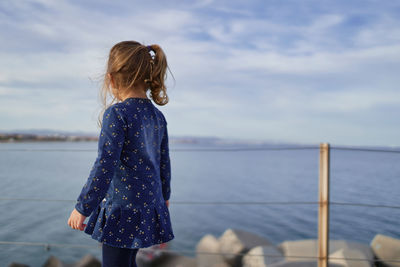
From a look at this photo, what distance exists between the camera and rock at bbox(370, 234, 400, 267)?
297cm

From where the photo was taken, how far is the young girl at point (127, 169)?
1013 millimetres

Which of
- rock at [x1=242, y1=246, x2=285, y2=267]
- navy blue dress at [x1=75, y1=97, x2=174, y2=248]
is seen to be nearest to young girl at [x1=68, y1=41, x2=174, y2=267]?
navy blue dress at [x1=75, y1=97, x2=174, y2=248]

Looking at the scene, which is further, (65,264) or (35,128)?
(35,128)

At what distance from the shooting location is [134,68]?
113 cm

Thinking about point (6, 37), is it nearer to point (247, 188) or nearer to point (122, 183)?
point (122, 183)

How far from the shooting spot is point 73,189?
11484mm

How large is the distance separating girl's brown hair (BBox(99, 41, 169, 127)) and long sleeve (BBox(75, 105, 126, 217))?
0.11 metres

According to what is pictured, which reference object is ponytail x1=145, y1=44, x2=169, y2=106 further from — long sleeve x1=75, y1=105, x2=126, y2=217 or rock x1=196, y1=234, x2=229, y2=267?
rock x1=196, y1=234, x2=229, y2=267

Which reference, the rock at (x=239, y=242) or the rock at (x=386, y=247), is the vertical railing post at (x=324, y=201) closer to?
the rock at (x=386, y=247)

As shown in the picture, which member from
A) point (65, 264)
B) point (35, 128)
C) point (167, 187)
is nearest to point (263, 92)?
point (35, 128)

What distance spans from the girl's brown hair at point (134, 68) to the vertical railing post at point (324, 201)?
1007 mm

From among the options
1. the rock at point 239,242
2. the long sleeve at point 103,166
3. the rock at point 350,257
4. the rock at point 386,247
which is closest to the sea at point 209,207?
the rock at point 386,247

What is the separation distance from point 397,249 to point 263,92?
2968cm

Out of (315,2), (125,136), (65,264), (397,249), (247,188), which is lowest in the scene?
(247,188)
